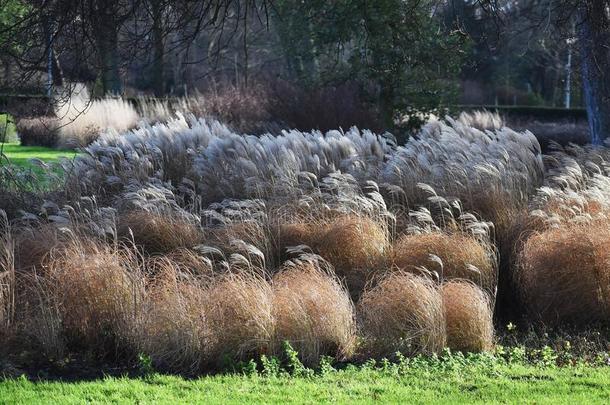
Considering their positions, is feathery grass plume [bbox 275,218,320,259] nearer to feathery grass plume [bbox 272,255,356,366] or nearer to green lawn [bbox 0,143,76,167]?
feathery grass plume [bbox 272,255,356,366]

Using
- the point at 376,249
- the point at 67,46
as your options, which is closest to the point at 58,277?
the point at 67,46

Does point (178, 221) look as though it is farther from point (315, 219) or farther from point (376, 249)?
point (376, 249)

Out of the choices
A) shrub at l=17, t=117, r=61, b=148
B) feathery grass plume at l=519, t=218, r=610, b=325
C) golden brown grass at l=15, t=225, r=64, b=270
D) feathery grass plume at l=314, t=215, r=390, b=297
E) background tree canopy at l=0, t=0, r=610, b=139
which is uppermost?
background tree canopy at l=0, t=0, r=610, b=139

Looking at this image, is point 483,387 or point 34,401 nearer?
point 34,401

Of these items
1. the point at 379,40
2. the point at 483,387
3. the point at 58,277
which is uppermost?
the point at 379,40

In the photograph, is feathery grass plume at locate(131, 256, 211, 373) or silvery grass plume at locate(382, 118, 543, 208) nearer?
feathery grass plume at locate(131, 256, 211, 373)

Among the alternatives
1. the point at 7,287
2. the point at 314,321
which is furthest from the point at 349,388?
the point at 7,287

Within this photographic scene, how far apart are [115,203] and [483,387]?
488cm

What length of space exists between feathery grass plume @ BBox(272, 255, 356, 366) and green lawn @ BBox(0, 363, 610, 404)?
32cm

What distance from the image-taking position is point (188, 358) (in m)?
5.55

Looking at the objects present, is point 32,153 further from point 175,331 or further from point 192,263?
point 175,331

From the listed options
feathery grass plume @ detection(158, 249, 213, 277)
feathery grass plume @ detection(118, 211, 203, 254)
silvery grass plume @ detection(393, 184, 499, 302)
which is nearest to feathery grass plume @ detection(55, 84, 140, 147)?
feathery grass plume @ detection(118, 211, 203, 254)

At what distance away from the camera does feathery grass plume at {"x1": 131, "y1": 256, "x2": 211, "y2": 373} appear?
18.2ft

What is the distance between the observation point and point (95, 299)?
600cm
